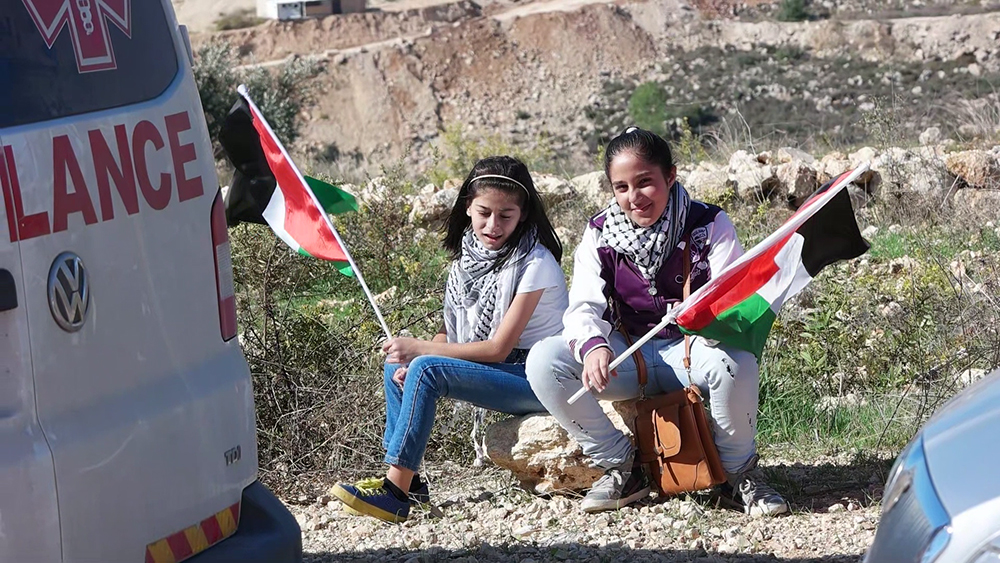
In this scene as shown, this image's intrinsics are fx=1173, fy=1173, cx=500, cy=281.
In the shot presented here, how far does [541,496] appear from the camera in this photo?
4359 mm

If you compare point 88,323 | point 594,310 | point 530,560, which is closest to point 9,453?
point 88,323

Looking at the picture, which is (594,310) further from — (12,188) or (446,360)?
(12,188)

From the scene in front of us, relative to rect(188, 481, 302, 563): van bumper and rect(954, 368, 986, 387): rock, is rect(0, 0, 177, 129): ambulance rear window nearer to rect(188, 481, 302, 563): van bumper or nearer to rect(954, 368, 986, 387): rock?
rect(188, 481, 302, 563): van bumper

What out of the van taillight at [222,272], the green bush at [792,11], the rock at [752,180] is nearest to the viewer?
the van taillight at [222,272]

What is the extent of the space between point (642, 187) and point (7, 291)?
235 cm

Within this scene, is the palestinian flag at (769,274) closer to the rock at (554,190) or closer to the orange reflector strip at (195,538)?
the orange reflector strip at (195,538)

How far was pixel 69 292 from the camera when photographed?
2.25 m

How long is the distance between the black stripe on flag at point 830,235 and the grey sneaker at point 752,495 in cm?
72

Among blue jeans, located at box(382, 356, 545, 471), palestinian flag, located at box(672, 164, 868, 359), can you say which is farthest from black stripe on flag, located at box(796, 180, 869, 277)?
blue jeans, located at box(382, 356, 545, 471)

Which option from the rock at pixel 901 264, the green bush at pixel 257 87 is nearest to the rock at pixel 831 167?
the rock at pixel 901 264

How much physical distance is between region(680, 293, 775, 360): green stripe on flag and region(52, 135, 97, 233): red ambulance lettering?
6.96 ft

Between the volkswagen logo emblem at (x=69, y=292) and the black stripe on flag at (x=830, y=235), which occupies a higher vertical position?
the volkswagen logo emblem at (x=69, y=292)

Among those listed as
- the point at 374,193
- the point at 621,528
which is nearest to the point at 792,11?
the point at 374,193

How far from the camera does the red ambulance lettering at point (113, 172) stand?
234 cm
